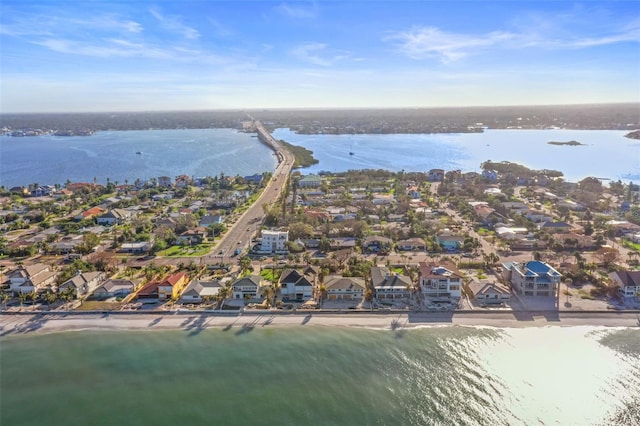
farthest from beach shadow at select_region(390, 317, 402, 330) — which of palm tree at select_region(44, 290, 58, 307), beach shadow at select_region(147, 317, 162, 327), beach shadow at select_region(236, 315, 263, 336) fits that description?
palm tree at select_region(44, 290, 58, 307)

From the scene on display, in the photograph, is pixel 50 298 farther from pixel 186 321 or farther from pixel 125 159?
pixel 125 159

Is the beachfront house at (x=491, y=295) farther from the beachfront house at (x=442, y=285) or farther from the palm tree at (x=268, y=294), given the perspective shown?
the palm tree at (x=268, y=294)

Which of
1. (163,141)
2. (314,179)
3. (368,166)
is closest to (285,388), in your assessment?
(314,179)

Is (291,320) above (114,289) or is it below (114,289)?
below

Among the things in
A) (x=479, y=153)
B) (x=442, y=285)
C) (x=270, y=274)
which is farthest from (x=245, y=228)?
(x=479, y=153)

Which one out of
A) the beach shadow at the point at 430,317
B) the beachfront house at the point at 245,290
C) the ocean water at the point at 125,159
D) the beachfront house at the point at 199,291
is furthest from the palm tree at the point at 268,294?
the ocean water at the point at 125,159
